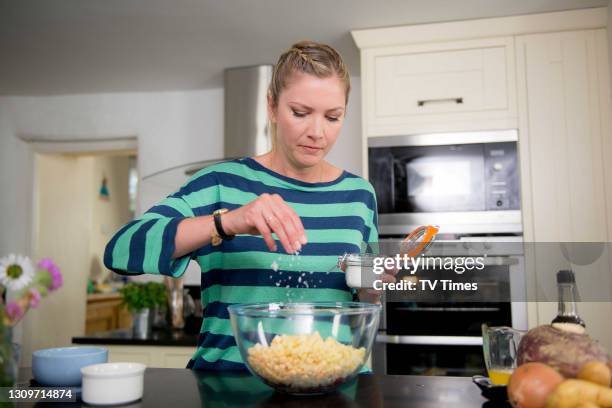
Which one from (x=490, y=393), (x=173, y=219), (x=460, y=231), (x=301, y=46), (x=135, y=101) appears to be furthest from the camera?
(x=135, y=101)

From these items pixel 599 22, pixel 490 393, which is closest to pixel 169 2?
pixel 599 22

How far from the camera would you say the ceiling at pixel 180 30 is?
98.3 inches

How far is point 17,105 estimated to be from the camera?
3930mm

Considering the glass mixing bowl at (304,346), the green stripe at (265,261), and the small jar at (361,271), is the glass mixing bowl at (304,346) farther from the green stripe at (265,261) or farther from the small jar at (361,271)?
the green stripe at (265,261)

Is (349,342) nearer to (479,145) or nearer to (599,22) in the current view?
(479,145)

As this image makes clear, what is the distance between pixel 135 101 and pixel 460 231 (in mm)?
2328

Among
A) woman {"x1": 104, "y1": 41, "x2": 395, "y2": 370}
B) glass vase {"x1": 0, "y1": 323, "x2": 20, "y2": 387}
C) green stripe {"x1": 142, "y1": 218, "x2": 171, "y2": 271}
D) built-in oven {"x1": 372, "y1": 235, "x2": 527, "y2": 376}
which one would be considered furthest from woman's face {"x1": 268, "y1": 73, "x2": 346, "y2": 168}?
built-in oven {"x1": 372, "y1": 235, "x2": 527, "y2": 376}

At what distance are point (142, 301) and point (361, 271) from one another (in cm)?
215

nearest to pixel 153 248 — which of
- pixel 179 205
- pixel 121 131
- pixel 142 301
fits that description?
pixel 179 205

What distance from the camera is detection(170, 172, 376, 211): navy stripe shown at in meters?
1.20

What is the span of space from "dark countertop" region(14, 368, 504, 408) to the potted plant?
1.95 metres

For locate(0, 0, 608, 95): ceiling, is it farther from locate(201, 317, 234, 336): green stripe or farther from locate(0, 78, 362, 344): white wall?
locate(201, 317, 234, 336): green stripe

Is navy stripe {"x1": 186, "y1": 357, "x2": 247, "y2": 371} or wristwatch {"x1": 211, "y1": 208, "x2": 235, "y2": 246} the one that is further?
navy stripe {"x1": 186, "y1": 357, "x2": 247, "y2": 371}

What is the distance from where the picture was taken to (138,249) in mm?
984
